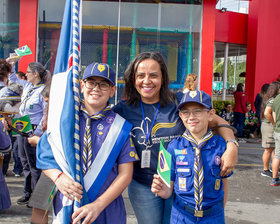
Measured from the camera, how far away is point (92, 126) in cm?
214

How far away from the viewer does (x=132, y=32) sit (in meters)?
10.6

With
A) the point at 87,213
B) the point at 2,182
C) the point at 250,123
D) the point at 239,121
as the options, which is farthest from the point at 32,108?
the point at 250,123

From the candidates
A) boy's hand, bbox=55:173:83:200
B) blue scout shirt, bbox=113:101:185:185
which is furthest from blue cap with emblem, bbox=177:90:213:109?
boy's hand, bbox=55:173:83:200

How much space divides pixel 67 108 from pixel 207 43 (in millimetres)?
9214

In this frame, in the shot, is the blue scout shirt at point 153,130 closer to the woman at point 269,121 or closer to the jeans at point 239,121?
the woman at point 269,121

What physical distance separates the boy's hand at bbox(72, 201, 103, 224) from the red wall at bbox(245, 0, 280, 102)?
13.1 m

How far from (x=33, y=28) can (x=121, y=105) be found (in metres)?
8.51

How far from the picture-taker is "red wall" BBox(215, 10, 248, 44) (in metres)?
14.6

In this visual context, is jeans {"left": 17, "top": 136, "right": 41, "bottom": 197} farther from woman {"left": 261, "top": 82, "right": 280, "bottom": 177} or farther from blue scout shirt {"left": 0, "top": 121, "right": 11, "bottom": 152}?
woman {"left": 261, "top": 82, "right": 280, "bottom": 177}

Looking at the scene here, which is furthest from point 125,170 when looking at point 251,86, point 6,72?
point 251,86

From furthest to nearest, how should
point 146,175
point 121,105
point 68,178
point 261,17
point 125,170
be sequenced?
1. point 261,17
2. point 121,105
3. point 146,175
4. point 125,170
5. point 68,178

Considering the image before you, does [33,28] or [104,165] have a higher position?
[33,28]

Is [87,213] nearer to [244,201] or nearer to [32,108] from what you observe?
[32,108]

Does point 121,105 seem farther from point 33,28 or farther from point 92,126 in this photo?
point 33,28
